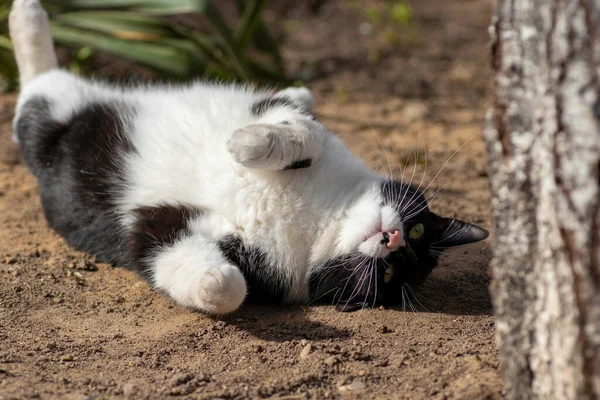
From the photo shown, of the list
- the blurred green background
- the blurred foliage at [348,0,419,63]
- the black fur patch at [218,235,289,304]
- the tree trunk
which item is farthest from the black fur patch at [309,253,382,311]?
the blurred foliage at [348,0,419,63]

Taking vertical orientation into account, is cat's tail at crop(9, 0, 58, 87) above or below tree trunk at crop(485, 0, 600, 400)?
below

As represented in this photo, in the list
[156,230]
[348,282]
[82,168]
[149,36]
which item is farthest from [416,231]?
[149,36]

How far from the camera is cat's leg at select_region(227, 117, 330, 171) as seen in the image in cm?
238

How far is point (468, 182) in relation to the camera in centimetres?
373

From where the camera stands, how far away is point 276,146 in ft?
7.95

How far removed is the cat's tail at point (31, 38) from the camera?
3.32 m

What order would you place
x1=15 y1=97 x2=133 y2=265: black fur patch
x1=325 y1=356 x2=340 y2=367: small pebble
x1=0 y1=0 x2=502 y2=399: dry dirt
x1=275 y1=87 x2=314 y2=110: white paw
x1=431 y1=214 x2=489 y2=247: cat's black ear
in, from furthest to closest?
x1=275 y1=87 x2=314 y2=110: white paw < x1=15 y1=97 x2=133 y2=265: black fur patch < x1=431 y1=214 x2=489 y2=247: cat's black ear < x1=325 y1=356 x2=340 y2=367: small pebble < x1=0 y1=0 x2=502 y2=399: dry dirt

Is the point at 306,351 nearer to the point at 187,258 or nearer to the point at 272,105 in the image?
the point at 187,258

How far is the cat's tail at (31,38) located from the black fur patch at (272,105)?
1221 mm

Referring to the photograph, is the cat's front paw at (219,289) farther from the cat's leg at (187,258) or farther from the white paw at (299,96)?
the white paw at (299,96)

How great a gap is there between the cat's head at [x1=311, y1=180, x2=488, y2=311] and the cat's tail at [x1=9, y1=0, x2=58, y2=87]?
181 centimetres

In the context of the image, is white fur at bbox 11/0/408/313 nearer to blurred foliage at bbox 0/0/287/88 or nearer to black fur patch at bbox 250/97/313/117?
black fur patch at bbox 250/97/313/117

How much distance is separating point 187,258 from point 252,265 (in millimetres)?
244

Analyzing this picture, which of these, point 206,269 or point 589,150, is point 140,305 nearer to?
point 206,269
